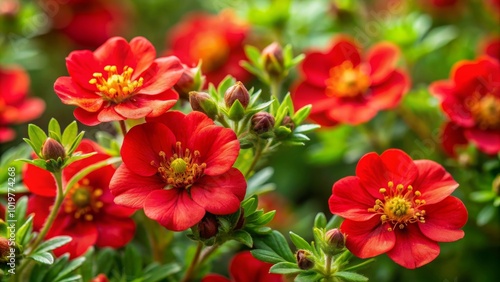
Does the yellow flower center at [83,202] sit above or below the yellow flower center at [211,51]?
below

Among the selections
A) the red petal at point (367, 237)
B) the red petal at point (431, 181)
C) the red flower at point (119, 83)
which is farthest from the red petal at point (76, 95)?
the red petal at point (431, 181)

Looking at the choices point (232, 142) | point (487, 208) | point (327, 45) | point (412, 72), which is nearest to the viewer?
point (232, 142)

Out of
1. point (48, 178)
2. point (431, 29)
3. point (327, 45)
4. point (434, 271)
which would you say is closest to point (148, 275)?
point (48, 178)

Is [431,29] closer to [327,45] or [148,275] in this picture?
[327,45]

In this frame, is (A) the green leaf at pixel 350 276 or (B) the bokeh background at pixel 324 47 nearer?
(A) the green leaf at pixel 350 276

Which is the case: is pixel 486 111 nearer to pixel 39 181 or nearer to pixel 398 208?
pixel 398 208

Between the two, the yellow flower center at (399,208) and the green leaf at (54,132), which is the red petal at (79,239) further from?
the yellow flower center at (399,208)
